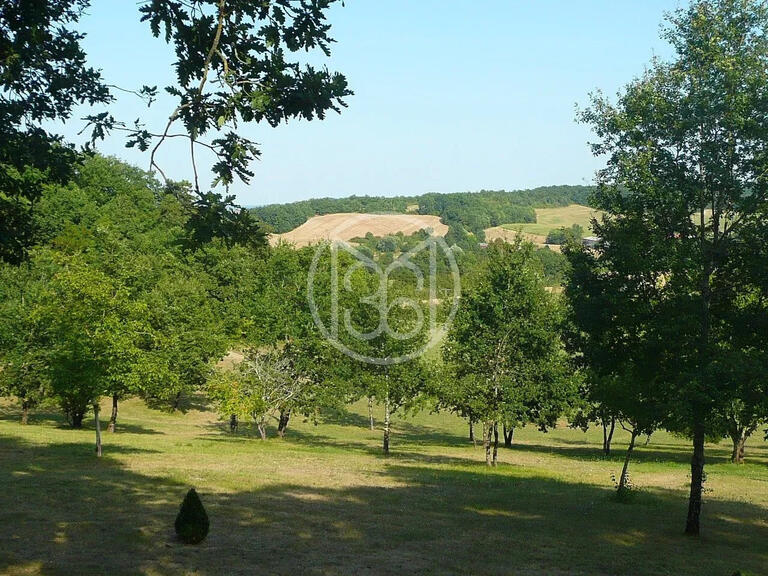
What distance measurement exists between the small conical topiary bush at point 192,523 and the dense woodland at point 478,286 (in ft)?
22.7

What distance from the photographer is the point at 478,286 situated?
161ft

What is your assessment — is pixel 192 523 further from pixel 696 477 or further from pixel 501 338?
pixel 501 338

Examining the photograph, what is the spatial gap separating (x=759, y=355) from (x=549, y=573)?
842 centimetres

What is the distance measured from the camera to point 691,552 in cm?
2200

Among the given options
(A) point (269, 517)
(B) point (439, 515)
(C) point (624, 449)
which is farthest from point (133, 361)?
(C) point (624, 449)

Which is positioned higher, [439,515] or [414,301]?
[414,301]

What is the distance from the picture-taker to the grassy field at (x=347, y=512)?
19.1m

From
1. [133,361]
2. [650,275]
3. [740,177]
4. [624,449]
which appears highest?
[740,177]

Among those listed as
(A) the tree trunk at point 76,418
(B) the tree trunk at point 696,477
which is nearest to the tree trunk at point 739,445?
(B) the tree trunk at point 696,477

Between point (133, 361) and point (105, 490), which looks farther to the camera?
point (133, 361)

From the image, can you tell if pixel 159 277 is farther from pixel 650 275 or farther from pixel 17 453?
pixel 650 275

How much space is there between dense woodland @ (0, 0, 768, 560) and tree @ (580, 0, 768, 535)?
0.22ft

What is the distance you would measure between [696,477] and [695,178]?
9296 millimetres

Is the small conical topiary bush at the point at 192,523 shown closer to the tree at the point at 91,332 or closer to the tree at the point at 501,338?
the tree at the point at 91,332
